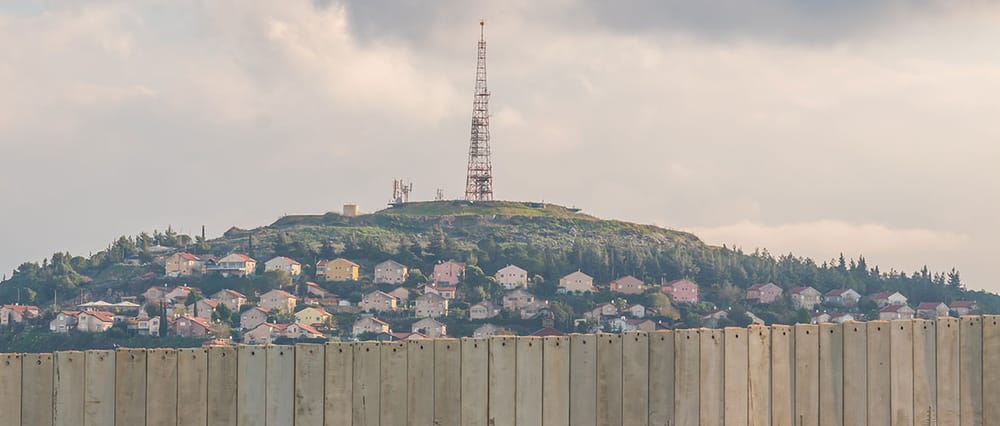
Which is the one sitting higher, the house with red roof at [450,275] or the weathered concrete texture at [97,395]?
the weathered concrete texture at [97,395]

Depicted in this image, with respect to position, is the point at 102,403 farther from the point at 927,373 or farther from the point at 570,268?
the point at 570,268

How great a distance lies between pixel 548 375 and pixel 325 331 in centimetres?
15902

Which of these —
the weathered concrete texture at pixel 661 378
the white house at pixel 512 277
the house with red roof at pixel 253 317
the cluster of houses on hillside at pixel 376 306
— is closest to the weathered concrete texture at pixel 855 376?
the weathered concrete texture at pixel 661 378

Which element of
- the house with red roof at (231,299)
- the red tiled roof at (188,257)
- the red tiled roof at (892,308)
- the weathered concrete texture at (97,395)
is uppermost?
the weathered concrete texture at (97,395)

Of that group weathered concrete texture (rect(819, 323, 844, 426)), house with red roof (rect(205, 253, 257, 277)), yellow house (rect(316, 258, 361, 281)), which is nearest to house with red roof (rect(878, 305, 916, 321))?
yellow house (rect(316, 258, 361, 281))

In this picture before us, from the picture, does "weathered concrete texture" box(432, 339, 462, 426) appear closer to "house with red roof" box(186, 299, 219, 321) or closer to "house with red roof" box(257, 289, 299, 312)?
"house with red roof" box(186, 299, 219, 321)

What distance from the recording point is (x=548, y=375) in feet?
28.7

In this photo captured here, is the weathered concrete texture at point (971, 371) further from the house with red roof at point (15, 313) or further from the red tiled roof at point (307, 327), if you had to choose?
the house with red roof at point (15, 313)

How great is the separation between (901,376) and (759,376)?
78 centimetres

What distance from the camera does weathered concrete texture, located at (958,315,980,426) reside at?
9195 mm

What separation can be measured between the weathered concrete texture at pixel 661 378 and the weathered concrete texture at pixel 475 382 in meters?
0.83

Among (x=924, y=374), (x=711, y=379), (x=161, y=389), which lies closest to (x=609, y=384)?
(x=711, y=379)

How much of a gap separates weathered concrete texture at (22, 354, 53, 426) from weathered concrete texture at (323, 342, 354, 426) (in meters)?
1.34

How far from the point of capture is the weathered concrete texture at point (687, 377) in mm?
8766
